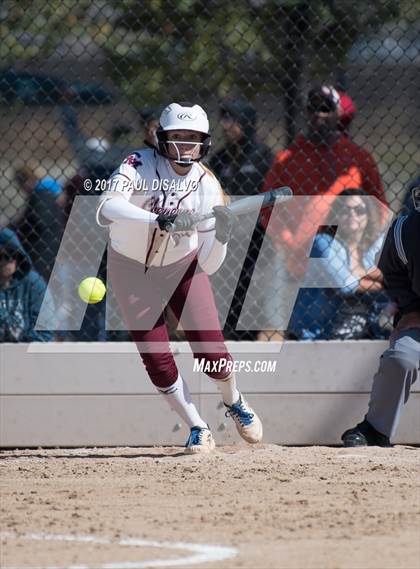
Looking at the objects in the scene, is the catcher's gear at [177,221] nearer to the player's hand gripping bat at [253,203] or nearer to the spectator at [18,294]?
the player's hand gripping bat at [253,203]

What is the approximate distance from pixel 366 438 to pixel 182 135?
2091mm

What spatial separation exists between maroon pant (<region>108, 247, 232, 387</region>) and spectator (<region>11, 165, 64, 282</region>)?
1086 millimetres

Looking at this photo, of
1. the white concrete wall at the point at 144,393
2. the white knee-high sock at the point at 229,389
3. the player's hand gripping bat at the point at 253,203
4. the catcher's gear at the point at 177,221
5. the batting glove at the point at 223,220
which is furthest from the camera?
the white concrete wall at the point at 144,393

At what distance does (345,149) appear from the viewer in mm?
7406

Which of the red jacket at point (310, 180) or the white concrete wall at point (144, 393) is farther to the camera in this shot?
the red jacket at point (310, 180)

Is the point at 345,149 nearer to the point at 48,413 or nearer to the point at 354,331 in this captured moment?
the point at 354,331

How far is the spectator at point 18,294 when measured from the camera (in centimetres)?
723

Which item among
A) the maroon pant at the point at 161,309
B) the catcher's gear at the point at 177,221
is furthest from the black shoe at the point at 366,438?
the catcher's gear at the point at 177,221

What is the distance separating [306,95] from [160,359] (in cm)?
237

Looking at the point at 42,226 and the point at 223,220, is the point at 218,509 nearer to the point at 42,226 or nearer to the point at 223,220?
the point at 223,220

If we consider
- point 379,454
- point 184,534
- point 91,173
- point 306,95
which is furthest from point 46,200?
point 184,534

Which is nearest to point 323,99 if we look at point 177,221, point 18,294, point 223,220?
point 223,220

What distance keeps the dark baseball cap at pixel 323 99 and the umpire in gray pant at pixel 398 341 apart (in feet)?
3.85

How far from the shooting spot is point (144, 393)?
7.28 m
